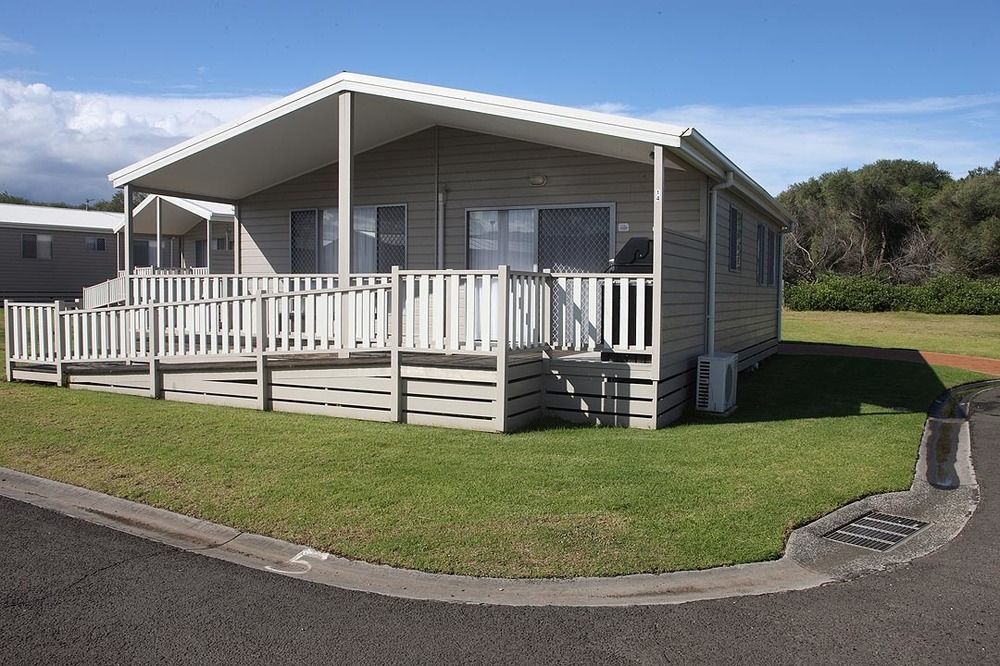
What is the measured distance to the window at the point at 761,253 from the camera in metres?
15.8

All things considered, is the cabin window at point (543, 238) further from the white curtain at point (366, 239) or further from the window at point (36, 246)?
the window at point (36, 246)

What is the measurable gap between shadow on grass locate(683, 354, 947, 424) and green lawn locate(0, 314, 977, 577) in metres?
0.49

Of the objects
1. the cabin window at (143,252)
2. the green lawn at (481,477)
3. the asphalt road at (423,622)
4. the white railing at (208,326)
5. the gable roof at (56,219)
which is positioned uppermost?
the gable roof at (56,219)

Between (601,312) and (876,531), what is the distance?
3944 mm

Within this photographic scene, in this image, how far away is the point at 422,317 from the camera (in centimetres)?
865

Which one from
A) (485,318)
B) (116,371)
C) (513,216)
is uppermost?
(513,216)

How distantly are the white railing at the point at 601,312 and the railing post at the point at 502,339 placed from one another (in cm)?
Answer: 99

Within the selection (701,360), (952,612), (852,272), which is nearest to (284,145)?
(701,360)

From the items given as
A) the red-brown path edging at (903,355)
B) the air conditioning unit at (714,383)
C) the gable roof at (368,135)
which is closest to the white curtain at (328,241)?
the gable roof at (368,135)

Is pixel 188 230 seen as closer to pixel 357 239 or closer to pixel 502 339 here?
pixel 357 239

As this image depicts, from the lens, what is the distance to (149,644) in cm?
378

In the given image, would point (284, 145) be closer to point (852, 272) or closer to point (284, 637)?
point (284, 637)

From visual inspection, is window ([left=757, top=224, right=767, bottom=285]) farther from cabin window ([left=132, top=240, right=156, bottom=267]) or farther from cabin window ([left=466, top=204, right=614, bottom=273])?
cabin window ([left=132, top=240, right=156, bottom=267])

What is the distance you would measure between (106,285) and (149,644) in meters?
19.5
